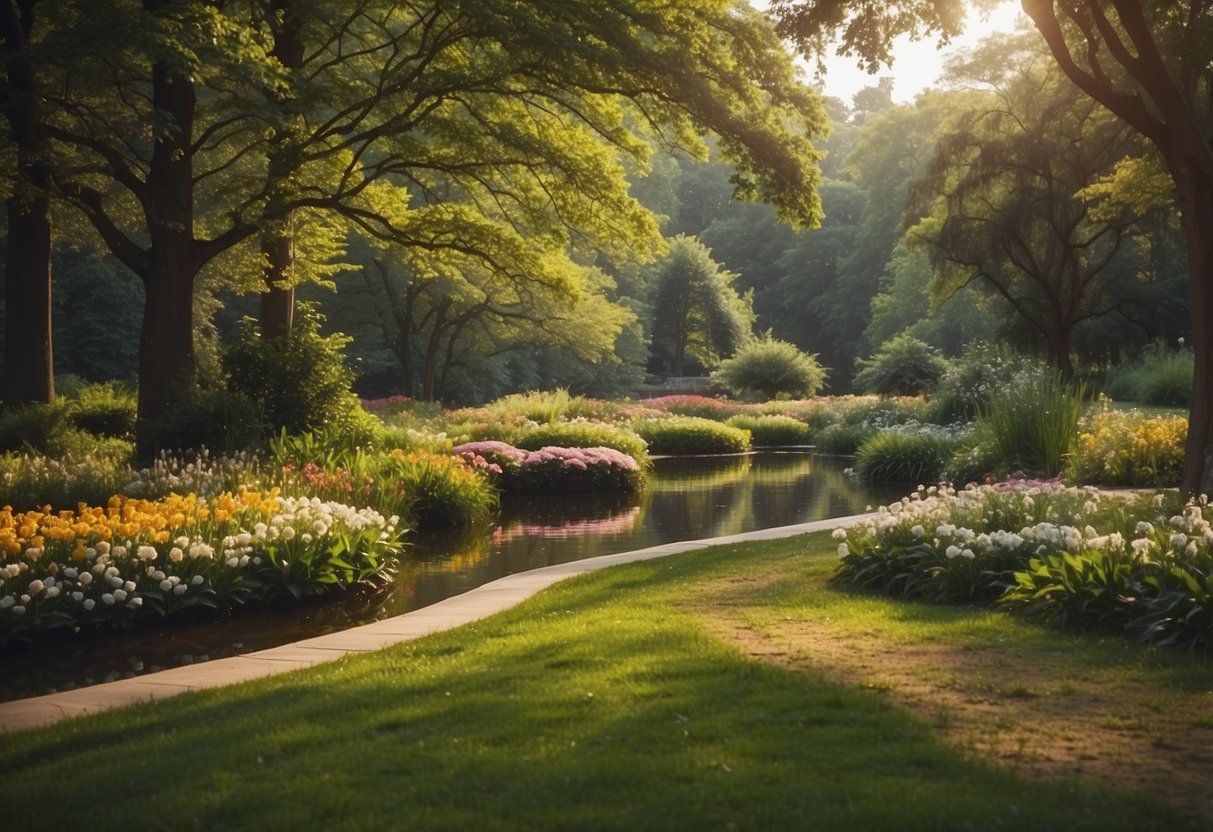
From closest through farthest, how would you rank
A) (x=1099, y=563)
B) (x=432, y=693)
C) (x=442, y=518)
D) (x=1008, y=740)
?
(x=1008, y=740)
(x=432, y=693)
(x=1099, y=563)
(x=442, y=518)

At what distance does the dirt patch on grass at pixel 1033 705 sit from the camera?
14.1ft

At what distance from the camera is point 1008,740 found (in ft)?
15.1

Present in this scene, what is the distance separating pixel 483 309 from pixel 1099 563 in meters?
31.5

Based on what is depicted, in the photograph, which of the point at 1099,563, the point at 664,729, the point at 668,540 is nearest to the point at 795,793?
the point at 664,729

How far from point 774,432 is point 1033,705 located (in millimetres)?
29060

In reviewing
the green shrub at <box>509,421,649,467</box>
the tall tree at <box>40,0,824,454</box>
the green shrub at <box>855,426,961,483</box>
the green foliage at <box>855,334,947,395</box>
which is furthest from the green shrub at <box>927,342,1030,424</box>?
the tall tree at <box>40,0,824,454</box>

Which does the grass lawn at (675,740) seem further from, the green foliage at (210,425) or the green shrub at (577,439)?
the green shrub at (577,439)

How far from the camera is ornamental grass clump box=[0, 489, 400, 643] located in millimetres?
8203

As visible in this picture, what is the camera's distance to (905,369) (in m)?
37.3

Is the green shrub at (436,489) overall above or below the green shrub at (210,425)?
below

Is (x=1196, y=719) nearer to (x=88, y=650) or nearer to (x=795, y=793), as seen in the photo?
(x=795, y=793)

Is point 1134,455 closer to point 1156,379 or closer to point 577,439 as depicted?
point 577,439

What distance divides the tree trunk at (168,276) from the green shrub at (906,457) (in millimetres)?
12635

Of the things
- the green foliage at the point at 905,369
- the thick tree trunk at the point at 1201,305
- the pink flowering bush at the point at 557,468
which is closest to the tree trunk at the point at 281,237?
the pink flowering bush at the point at 557,468
